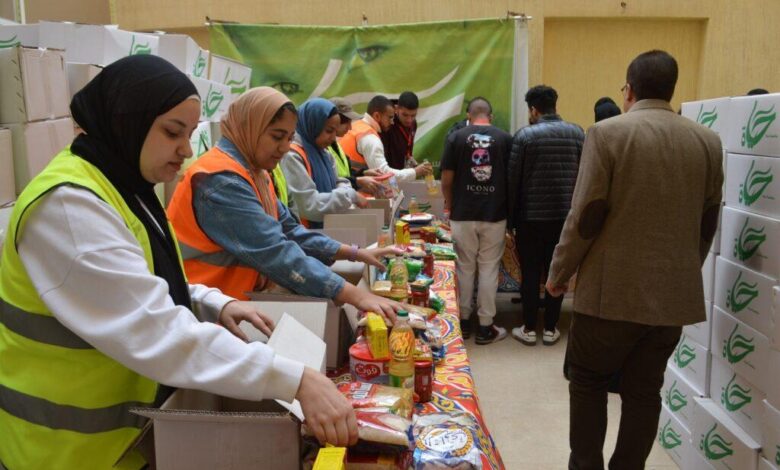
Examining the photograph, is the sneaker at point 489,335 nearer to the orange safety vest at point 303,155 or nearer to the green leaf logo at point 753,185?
the orange safety vest at point 303,155

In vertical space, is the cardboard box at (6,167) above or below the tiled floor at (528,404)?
above

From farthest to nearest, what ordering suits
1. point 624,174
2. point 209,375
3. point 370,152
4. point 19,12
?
point 370,152
point 19,12
point 624,174
point 209,375

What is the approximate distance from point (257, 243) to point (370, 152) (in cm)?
288

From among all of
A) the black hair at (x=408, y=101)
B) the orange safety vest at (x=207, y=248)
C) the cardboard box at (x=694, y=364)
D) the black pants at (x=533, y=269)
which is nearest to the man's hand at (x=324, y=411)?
the orange safety vest at (x=207, y=248)

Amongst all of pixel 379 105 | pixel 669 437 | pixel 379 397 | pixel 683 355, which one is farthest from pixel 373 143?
pixel 379 397

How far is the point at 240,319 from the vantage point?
1.45 meters

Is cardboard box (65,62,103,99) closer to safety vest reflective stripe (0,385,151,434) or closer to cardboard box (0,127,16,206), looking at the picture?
cardboard box (0,127,16,206)

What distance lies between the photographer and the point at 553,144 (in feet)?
13.4

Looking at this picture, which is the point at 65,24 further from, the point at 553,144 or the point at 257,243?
the point at 553,144

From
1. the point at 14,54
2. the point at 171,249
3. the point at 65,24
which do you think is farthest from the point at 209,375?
the point at 65,24

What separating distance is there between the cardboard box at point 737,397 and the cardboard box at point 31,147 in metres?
2.65

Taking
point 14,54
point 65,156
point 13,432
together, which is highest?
point 14,54

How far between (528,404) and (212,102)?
2617 mm

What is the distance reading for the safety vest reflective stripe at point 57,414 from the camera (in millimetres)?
1087
